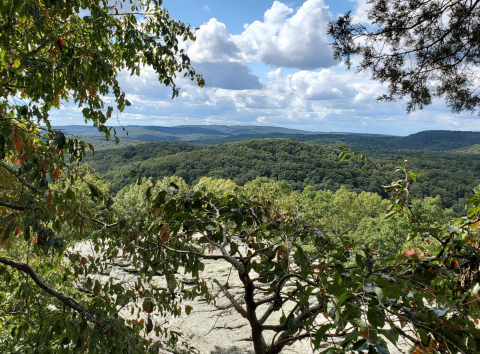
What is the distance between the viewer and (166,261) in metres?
2.19

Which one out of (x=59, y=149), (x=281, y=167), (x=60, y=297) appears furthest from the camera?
(x=281, y=167)

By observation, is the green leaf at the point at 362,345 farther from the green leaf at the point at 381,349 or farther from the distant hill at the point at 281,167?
the distant hill at the point at 281,167

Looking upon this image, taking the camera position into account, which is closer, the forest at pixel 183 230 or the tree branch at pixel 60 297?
the forest at pixel 183 230

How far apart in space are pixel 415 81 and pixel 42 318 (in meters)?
4.77

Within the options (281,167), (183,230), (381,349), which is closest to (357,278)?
(381,349)

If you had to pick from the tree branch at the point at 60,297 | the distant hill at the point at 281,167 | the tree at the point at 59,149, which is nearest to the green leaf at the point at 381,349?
the tree at the point at 59,149

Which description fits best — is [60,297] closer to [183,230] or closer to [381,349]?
[183,230]

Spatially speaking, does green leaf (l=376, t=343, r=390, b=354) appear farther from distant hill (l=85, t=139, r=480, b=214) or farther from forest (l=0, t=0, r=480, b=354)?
distant hill (l=85, t=139, r=480, b=214)

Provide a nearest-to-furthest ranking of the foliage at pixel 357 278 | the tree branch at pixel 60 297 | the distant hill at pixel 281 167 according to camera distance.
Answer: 1. the foliage at pixel 357 278
2. the tree branch at pixel 60 297
3. the distant hill at pixel 281 167

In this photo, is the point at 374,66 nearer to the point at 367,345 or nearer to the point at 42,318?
the point at 367,345

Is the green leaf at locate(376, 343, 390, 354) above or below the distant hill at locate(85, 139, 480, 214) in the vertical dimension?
above

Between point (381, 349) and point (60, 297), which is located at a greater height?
point (381, 349)

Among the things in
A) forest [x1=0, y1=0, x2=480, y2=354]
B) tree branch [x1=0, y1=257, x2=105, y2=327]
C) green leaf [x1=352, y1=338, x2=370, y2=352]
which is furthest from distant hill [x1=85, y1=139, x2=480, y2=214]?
green leaf [x1=352, y1=338, x2=370, y2=352]

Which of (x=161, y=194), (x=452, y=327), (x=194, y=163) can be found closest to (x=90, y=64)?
(x=161, y=194)
